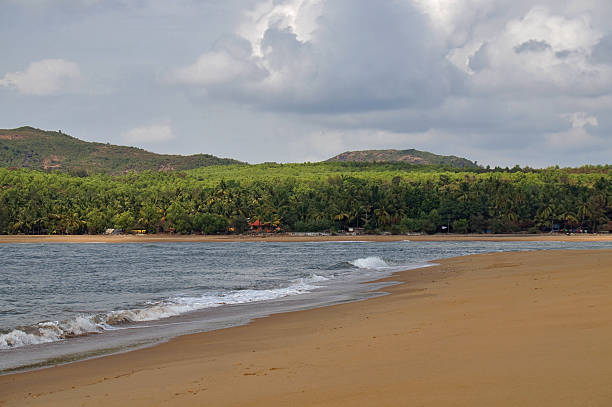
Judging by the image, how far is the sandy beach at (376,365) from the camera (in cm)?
677

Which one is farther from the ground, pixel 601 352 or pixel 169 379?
pixel 601 352

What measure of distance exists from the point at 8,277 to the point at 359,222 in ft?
334

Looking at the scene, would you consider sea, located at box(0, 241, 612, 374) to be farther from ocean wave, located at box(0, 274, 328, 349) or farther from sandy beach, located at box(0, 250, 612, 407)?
sandy beach, located at box(0, 250, 612, 407)

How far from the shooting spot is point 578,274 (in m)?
21.6

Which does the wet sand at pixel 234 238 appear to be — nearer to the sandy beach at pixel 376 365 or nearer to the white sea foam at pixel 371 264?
the white sea foam at pixel 371 264

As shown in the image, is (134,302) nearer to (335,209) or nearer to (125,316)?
(125,316)

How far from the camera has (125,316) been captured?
16.9 m

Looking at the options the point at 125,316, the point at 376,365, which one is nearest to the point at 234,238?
the point at 125,316

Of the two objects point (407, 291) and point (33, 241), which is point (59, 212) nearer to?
point (33, 241)

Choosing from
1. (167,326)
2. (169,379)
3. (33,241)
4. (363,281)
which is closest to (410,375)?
(169,379)

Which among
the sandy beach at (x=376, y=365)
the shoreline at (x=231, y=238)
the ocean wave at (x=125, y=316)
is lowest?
the shoreline at (x=231, y=238)

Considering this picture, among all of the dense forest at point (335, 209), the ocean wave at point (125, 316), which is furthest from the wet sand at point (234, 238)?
the ocean wave at point (125, 316)

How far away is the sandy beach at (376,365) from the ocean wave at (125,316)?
3.52 meters

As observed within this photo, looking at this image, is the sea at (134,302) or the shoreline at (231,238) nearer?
the sea at (134,302)
